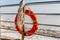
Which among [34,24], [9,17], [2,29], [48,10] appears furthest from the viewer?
[2,29]

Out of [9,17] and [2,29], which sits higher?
[9,17]

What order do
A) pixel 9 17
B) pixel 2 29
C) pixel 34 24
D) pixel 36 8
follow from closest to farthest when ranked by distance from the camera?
pixel 34 24 < pixel 36 8 < pixel 9 17 < pixel 2 29

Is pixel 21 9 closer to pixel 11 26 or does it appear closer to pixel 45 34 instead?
pixel 45 34

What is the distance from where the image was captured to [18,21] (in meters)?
1.48

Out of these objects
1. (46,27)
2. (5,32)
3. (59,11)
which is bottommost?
(5,32)

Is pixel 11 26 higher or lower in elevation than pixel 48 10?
lower

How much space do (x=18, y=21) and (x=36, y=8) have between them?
0.84 ft

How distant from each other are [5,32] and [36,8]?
1.76ft

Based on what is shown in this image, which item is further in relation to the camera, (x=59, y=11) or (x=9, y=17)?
(x=9, y=17)

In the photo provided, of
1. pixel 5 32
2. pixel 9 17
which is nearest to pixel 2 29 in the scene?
pixel 5 32

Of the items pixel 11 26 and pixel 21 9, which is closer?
pixel 21 9

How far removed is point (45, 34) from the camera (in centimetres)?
153

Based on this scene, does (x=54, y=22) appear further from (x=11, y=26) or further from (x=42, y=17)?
(x=11, y=26)

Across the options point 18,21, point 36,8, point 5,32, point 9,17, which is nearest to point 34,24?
point 18,21
